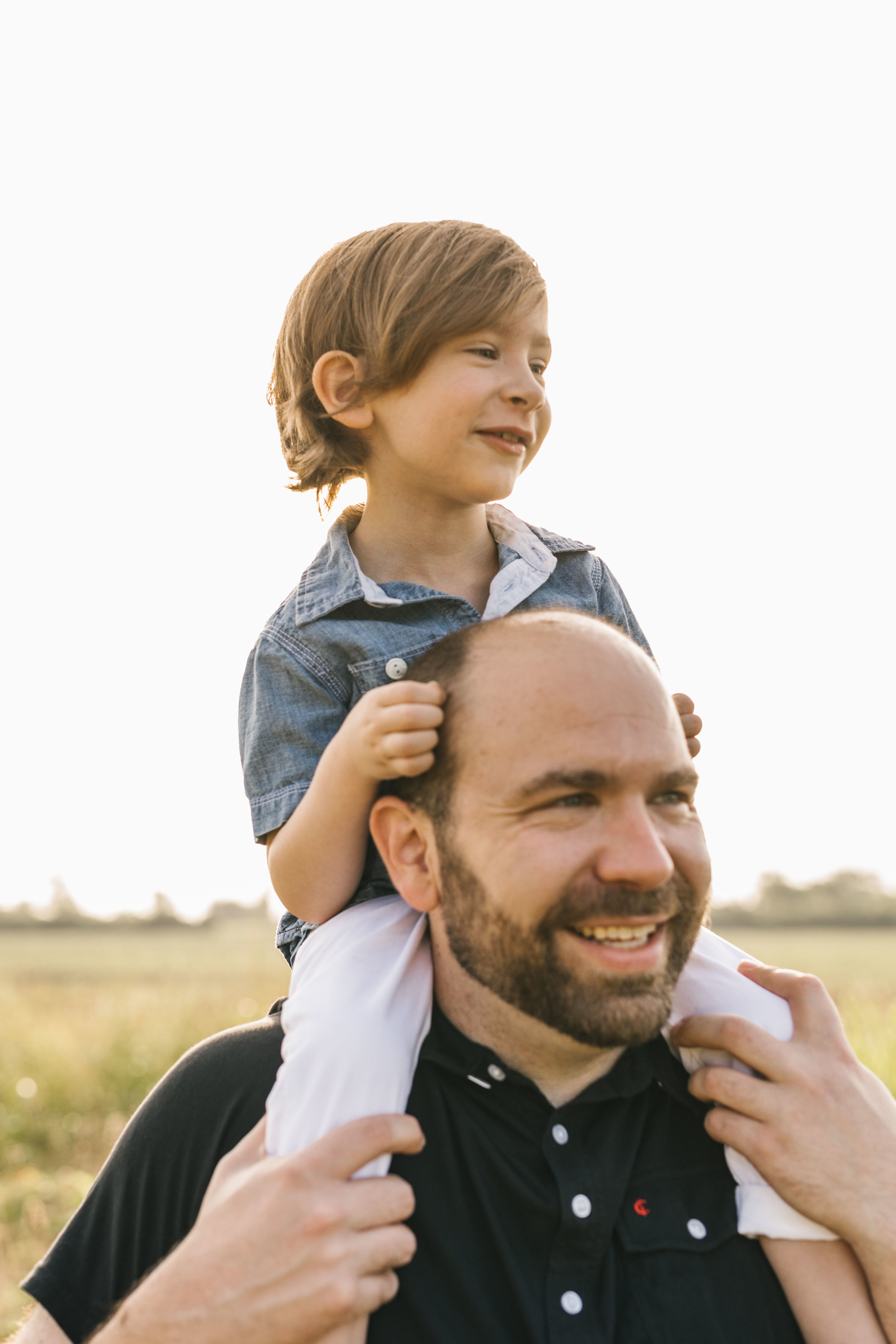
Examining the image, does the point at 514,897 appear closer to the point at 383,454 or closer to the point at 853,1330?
the point at 853,1330

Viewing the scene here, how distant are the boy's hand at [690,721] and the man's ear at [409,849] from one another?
2.62 feet

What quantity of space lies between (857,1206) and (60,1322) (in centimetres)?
169

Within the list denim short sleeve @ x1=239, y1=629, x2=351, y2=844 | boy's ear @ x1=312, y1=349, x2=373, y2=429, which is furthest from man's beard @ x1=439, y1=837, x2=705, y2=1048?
boy's ear @ x1=312, y1=349, x2=373, y2=429

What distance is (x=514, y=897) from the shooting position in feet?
7.41

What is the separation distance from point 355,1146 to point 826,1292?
99 cm

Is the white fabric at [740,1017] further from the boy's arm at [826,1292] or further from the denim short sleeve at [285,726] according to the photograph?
the denim short sleeve at [285,726]

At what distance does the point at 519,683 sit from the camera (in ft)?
7.90

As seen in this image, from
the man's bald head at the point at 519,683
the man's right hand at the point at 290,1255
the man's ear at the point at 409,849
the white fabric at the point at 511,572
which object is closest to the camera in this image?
the man's right hand at the point at 290,1255

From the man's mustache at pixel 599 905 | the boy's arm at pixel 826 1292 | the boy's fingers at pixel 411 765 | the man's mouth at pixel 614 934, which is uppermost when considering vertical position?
the boy's fingers at pixel 411 765

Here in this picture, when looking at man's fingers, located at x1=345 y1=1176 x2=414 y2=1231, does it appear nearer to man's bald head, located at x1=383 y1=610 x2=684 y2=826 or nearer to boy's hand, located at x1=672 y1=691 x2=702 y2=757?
man's bald head, located at x1=383 y1=610 x2=684 y2=826

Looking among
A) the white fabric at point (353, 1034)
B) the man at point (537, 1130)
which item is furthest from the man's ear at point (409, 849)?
the white fabric at point (353, 1034)

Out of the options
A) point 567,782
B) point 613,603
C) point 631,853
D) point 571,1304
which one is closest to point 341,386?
point 613,603

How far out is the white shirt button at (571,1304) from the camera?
7.06 ft

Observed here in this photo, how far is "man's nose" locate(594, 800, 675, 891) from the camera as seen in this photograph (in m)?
2.18
